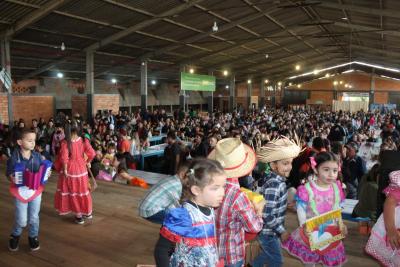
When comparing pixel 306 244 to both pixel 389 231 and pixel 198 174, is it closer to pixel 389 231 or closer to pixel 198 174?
pixel 389 231

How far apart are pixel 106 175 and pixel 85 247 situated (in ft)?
8.13

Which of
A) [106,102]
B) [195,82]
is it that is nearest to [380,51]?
[195,82]

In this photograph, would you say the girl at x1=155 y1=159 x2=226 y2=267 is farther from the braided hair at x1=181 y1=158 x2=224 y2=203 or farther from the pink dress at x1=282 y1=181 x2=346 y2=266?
the pink dress at x1=282 y1=181 x2=346 y2=266

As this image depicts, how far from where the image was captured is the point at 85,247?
10.5ft

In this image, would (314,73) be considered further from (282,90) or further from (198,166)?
(198,166)

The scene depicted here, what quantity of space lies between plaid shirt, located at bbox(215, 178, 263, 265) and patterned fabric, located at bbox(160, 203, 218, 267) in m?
0.18

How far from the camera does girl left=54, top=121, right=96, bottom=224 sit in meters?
3.61

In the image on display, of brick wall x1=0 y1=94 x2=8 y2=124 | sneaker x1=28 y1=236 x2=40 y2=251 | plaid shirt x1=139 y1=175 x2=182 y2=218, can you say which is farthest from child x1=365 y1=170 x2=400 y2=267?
brick wall x1=0 y1=94 x2=8 y2=124

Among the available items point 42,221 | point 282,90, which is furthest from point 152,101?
point 42,221

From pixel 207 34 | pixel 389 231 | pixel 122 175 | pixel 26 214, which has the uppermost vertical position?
pixel 207 34

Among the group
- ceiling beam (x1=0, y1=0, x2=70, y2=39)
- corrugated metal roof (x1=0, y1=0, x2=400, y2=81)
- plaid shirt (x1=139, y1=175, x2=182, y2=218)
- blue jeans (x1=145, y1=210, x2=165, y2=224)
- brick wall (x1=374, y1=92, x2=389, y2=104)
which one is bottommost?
blue jeans (x1=145, y1=210, x2=165, y2=224)

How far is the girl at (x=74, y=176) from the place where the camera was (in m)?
3.61

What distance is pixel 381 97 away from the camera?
93.0 feet

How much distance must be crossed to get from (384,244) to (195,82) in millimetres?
15202
